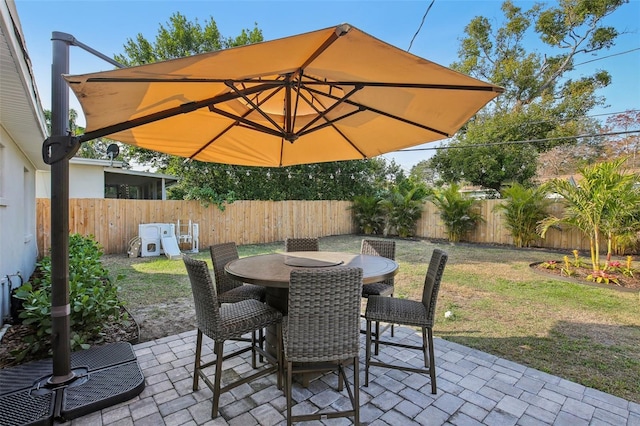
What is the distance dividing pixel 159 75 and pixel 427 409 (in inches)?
101

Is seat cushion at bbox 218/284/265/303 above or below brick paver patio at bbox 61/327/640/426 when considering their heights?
above

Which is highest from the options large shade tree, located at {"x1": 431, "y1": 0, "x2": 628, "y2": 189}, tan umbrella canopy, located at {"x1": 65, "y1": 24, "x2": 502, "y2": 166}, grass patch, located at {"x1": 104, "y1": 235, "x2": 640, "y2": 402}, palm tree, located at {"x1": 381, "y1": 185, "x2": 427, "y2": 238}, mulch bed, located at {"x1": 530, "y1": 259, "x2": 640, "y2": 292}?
large shade tree, located at {"x1": 431, "y1": 0, "x2": 628, "y2": 189}

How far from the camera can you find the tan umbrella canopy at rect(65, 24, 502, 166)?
1583 mm

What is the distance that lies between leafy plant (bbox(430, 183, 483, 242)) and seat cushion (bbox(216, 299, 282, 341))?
941 centimetres

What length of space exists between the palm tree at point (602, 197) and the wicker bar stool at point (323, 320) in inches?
233

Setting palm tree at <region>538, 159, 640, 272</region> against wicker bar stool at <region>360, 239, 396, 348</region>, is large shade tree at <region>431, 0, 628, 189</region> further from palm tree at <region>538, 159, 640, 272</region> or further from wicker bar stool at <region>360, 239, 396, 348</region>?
wicker bar stool at <region>360, 239, 396, 348</region>

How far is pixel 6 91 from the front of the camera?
7.28 feet

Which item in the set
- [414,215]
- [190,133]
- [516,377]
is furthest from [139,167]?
[516,377]

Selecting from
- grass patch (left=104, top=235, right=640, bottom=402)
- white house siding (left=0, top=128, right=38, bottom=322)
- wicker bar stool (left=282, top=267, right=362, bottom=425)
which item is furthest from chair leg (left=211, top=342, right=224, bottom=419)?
white house siding (left=0, top=128, right=38, bottom=322)

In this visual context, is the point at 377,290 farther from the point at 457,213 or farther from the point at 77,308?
the point at 457,213

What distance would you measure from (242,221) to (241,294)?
25.1ft

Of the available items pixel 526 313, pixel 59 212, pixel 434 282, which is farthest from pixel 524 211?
pixel 59 212

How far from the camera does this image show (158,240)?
8109 millimetres

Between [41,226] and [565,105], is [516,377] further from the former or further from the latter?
[565,105]
